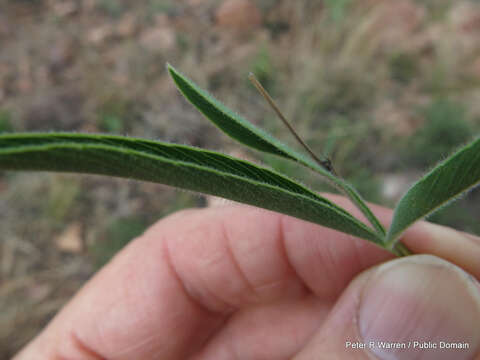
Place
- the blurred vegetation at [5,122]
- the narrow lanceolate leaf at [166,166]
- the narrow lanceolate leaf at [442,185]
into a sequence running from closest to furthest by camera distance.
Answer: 1. the narrow lanceolate leaf at [166,166]
2. the narrow lanceolate leaf at [442,185]
3. the blurred vegetation at [5,122]

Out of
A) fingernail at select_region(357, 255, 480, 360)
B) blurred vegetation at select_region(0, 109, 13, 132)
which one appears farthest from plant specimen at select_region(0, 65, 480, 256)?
blurred vegetation at select_region(0, 109, 13, 132)

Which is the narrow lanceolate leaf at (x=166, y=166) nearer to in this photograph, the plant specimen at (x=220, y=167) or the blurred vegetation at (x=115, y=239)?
the plant specimen at (x=220, y=167)

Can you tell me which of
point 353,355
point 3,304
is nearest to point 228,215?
point 353,355

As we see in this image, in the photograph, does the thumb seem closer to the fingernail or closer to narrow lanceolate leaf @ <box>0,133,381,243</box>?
the fingernail

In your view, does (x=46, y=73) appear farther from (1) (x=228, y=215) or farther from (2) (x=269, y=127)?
(1) (x=228, y=215)

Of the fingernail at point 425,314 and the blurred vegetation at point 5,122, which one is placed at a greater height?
the blurred vegetation at point 5,122

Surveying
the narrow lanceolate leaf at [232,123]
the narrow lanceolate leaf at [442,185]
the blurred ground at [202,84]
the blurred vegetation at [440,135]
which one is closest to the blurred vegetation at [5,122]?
the blurred ground at [202,84]
